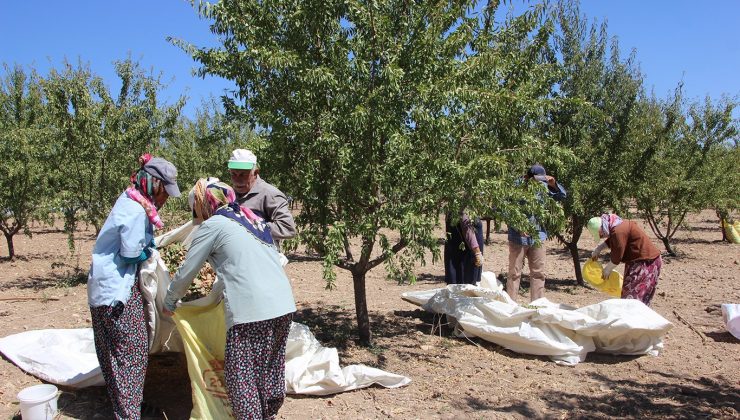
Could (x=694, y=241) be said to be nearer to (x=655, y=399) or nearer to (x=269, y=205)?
(x=655, y=399)

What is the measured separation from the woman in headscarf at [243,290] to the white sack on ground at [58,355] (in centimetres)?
149

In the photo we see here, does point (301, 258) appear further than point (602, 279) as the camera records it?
Yes

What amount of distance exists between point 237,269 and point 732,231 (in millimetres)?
15047

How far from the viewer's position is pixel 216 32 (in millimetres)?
4570

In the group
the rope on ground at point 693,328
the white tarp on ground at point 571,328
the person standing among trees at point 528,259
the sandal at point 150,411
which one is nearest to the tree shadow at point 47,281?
the sandal at point 150,411

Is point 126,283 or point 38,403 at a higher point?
point 126,283

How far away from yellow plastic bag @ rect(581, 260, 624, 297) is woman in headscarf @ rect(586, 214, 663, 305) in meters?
0.41

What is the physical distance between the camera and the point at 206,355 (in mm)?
3422

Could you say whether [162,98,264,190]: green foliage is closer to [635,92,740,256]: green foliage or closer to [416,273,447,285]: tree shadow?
[416,273,447,285]: tree shadow

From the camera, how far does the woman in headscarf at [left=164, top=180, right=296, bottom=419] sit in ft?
9.89

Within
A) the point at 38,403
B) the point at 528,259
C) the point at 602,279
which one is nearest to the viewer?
the point at 38,403

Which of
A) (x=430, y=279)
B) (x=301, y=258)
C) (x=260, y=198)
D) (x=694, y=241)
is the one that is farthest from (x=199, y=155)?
(x=694, y=241)

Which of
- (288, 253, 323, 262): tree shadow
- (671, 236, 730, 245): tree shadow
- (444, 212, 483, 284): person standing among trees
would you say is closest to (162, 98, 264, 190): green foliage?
(288, 253, 323, 262): tree shadow

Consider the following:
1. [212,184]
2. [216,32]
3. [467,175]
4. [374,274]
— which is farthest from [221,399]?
[374,274]
